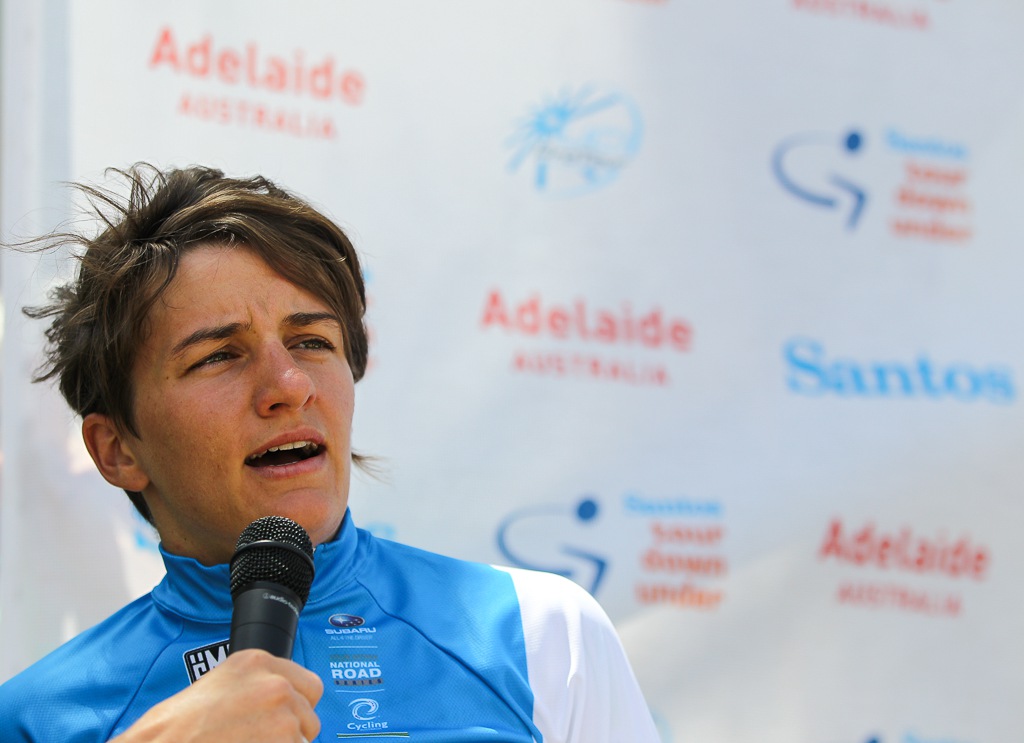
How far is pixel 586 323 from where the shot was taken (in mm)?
2338

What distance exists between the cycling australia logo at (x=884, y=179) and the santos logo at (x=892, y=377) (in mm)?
310

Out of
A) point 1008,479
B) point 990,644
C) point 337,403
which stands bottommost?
point 990,644

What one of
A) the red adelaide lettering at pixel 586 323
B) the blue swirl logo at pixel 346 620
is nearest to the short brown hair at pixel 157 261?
the blue swirl logo at pixel 346 620

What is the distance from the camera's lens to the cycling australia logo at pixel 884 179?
2498 mm

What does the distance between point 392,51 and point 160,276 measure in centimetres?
104

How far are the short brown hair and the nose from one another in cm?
14

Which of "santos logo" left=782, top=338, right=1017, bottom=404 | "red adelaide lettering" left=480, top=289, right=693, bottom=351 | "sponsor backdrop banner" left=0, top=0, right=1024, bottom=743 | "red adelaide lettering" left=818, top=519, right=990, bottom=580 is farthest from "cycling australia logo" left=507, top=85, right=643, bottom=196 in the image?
"red adelaide lettering" left=818, top=519, right=990, bottom=580

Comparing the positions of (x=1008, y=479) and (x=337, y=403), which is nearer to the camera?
(x=337, y=403)

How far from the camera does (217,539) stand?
1379 millimetres

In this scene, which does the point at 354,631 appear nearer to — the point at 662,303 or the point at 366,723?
the point at 366,723

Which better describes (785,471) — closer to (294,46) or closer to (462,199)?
(462,199)

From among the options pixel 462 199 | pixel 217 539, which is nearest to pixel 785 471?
pixel 462 199

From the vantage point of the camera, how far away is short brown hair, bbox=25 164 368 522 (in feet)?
4.63

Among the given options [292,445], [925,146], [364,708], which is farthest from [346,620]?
[925,146]
